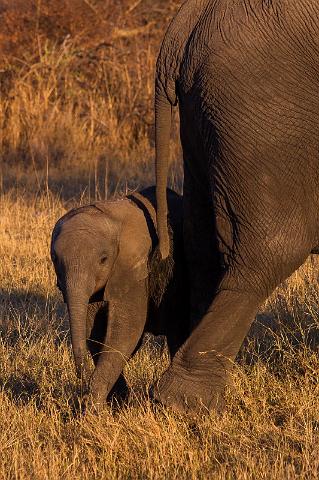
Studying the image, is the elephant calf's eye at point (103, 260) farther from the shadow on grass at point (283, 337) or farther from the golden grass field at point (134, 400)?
the shadow on grass at point (283, 337)

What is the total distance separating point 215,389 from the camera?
15.3ft

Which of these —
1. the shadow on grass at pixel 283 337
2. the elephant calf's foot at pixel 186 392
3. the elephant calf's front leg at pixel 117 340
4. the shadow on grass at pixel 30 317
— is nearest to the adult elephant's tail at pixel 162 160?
the elephant calf's front leg at pixel 117 340

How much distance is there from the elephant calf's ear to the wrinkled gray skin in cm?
31

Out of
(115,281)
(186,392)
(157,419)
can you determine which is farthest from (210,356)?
(115,281)

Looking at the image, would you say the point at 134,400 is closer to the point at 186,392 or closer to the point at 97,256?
the point at 186,392

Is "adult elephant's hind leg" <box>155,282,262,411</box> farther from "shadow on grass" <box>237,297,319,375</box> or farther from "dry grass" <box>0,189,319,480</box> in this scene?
"shadow on grass" <box>237,297,319,375</box>

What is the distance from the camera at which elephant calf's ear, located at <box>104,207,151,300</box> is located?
475 cm

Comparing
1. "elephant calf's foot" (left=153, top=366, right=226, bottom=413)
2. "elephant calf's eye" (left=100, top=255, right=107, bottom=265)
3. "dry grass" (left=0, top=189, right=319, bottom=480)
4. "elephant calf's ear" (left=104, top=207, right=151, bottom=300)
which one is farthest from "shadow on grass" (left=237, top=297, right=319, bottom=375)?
"elephant calf's eye" (left=100, top=255, right=107, bottom=265)

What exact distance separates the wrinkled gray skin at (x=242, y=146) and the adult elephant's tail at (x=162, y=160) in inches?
2.1

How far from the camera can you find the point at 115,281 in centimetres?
476

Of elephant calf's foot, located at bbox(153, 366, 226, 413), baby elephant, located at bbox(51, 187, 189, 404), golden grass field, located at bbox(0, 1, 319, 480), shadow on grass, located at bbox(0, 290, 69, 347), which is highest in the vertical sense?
baby elephant, located at bbox(51, 187, 189, 404)

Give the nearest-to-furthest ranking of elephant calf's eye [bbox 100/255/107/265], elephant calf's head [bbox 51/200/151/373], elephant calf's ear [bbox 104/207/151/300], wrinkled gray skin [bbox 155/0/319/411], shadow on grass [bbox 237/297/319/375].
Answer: wrinkled gray skin [bbox 155/0/319/411]
elephant calf's head [bbox 51/200/151/373]
elephant calf's eye [bbox 100/255/107/265]
elephant calf's ear [bbox 104/207/151/300]
shadow on grass [bbox 237/297/319/375]

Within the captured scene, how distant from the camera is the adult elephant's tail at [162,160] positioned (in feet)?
15.6

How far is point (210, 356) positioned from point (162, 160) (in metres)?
0.81
